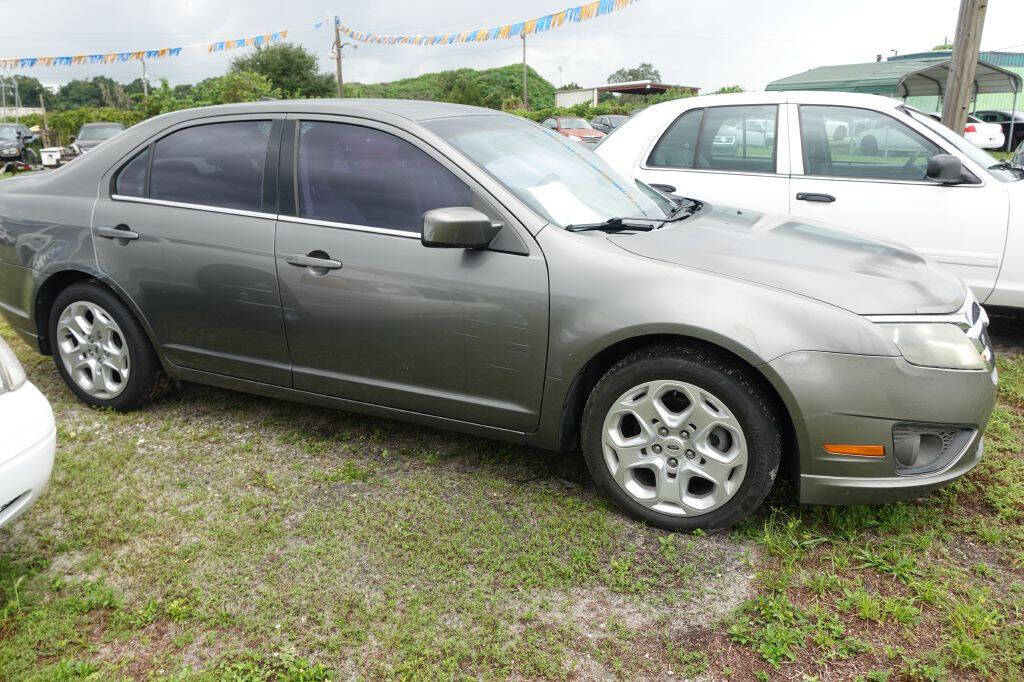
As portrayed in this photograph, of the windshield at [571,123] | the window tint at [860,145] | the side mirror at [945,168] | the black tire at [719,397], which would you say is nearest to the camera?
the black tire at [719,397]

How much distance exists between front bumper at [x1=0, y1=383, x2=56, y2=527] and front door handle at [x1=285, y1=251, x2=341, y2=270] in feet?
3.63

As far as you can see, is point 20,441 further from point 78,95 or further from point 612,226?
point 78,95

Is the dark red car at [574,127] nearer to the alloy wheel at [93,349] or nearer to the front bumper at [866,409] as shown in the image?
the alloy wheel at [93,349]

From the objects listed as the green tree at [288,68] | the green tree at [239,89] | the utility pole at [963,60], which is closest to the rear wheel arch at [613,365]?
the utility pole at [963,60]

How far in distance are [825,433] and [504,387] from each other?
3.91 ft

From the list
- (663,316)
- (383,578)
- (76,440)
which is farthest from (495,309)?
(76,440)

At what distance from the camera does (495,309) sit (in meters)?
2.96

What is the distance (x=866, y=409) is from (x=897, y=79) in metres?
25.2

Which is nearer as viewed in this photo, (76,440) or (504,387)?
(504,387)

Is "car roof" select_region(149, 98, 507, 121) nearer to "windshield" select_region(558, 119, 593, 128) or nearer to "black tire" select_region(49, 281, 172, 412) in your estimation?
"black tire" select_region(49, 281, 172, 412)

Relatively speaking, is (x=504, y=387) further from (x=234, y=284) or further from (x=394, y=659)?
(x=234, y=284)

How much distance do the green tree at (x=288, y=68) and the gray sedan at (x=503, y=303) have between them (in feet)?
163

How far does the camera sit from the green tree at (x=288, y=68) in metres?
50.6

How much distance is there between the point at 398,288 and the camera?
10.2 ft
